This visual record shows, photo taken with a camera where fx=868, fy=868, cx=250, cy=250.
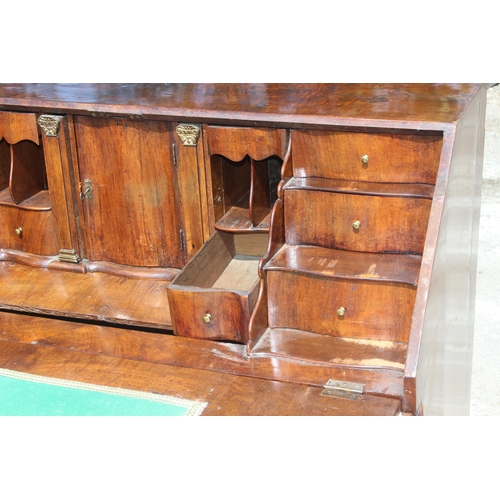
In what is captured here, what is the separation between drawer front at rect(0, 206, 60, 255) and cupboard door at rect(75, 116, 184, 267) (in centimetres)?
13

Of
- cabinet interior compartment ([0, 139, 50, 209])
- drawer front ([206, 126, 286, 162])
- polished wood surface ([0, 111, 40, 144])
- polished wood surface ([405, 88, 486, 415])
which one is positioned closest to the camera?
polished wood surface ([405, 88, 486, 415])

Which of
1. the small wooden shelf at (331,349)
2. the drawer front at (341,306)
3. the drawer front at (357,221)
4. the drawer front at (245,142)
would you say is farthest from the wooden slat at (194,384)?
the drawer front at (245,142)

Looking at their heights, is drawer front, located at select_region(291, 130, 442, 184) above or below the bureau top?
below

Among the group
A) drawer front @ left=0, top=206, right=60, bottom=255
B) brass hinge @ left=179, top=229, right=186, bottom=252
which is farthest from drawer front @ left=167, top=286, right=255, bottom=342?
drawer front @ left=0, top=206, right=60, bottom=255

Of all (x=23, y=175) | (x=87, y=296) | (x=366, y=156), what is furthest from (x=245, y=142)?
(x=23, y=175)

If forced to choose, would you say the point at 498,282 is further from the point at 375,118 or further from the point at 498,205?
the point at 375,118

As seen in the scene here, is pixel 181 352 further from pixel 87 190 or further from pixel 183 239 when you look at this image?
pixel 87 190

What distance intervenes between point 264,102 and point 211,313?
0.67 meters

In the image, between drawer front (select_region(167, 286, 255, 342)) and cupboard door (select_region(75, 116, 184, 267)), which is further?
cupboard door (select_region(75, 116, 184, 267))

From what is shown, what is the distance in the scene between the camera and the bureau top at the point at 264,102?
2.40 metres

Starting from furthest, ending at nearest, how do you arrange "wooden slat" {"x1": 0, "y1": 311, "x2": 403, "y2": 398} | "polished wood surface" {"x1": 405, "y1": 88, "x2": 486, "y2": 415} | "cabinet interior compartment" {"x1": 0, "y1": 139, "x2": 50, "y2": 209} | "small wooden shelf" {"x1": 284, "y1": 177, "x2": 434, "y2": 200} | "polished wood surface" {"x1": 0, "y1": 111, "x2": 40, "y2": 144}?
"cabinet interior compartment" {"x1": 0, "y1": 139, "x2": 50, "y2": 209}, "polished wood surface" {"x1": 0, "y1": 111, "x2": 40, "y2": 144}, "small wooden shelf" {"x1": 284, "y1": 177, "x2": 434, "y2": 200}, "wooden slat" {"x1": 0, "y1": 311, "x2": 403, "y2": 398}, "polished wood surface" {"x1": 405, "y1": 88, "x2": 486, "y2": 415}

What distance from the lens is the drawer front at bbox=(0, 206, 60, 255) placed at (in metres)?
2.94

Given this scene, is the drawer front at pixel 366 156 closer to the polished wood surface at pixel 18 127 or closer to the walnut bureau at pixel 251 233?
the walnut bureau at pixel 251 233

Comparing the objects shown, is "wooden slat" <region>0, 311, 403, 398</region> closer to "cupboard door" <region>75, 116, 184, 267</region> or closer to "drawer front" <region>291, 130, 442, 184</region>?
"cupboard door" <region>75, 116, 184, 267</region>
